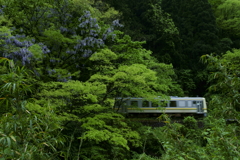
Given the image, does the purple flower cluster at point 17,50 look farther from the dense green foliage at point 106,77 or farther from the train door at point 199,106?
the train door at point 199,106

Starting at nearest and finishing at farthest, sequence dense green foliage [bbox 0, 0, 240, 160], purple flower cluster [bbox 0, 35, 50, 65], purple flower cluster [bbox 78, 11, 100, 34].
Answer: dense green foliage [bbox 0, 0, 240, 160] < purple flower cluster [bbox 0, 35, 50, 65] < purple flower cluster [bbox 78, 11, 100, 34]

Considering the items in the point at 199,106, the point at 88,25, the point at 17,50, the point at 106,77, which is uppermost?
the point at 88,25

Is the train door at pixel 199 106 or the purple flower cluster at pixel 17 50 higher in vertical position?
the purple flower cluster at pixel 17 50

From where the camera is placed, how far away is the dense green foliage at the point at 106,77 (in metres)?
2.56

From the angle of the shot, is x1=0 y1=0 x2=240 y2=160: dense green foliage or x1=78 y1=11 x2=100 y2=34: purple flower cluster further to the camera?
x1=78 y1=11 x2=100 y2=34: purple flower cluster

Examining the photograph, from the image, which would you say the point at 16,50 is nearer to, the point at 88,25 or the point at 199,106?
the point at 88,25

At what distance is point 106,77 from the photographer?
929 centimetres

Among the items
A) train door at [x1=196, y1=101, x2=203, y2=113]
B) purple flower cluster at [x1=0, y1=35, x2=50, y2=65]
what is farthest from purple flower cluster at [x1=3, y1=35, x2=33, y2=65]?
train door at [x1=196, y1=101, x2=203, y2=113]

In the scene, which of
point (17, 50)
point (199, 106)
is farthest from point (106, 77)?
point (199, 106)

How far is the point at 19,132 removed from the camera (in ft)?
8.18

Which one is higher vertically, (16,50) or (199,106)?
(16,50)

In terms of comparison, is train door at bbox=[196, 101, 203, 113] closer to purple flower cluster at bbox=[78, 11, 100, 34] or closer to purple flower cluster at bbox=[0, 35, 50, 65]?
purple flower cluster at bbox=[78, 11, 100, 34]

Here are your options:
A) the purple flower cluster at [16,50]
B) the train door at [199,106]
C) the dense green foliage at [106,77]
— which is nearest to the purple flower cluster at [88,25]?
the dense green foliage at [106,77]

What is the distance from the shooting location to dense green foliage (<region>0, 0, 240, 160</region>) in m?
2.56
